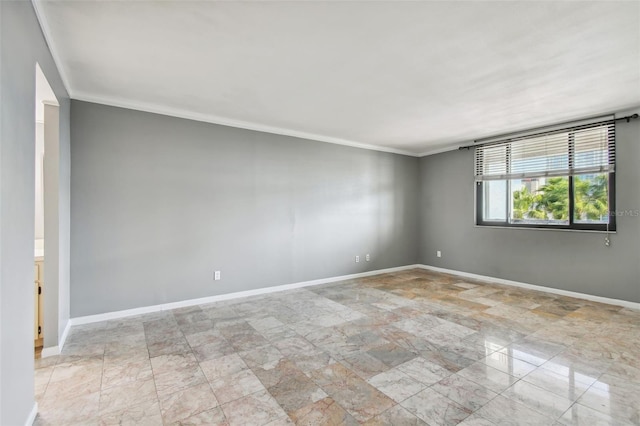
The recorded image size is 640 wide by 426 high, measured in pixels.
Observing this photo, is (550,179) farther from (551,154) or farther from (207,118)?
(207,118)

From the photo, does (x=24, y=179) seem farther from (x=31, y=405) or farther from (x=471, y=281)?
(x=471, y=281)

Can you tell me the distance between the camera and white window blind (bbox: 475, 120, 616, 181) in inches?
162

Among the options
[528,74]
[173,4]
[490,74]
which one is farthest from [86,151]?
[528,74]

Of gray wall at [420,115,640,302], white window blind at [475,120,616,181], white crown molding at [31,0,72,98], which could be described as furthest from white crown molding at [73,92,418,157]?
white window blind at [475,120,616,181]

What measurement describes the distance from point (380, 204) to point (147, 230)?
4107mm

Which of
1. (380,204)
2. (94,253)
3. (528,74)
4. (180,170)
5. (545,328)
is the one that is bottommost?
(545,328)

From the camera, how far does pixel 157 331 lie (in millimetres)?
3125

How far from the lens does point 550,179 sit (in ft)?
15.4

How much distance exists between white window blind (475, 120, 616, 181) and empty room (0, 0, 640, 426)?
1.0 inches

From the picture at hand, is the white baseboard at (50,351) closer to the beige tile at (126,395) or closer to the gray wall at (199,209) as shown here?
the gray wall at (199,209)

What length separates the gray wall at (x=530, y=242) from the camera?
12.8 ft

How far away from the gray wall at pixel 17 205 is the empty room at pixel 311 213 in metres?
0.02

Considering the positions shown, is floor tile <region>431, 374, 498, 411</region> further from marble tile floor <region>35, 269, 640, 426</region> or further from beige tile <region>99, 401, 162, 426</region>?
beige tile <region>99, 401, 162, 426</region>

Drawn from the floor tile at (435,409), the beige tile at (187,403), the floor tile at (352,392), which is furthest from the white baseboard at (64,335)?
the floor tile at (435,409)
